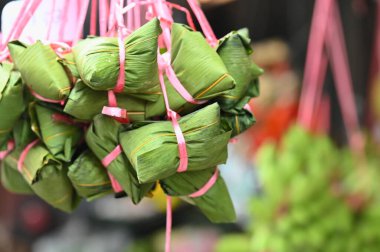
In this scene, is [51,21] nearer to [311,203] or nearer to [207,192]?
[207,192]

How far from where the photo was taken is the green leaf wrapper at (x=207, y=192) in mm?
553

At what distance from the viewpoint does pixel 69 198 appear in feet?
1.98

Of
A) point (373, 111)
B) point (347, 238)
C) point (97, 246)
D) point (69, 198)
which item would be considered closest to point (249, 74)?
point (69, 198)

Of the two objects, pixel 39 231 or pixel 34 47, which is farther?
pixel 39 231

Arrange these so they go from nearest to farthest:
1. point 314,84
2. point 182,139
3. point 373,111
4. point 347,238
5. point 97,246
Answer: point 182,139, point 347,238, point 314,84, point 373,111, point 97,246

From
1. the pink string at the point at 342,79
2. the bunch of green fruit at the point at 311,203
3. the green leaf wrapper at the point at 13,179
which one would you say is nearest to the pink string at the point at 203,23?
the green leaf wrapper at the point at 13,179

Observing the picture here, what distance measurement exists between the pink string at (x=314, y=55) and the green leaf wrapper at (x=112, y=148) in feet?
2.23

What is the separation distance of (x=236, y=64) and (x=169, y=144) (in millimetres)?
113

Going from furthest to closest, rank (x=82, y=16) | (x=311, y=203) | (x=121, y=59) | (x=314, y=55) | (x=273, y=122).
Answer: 1. (x=273, y=122)
2. (x=314, y=55)
3. (x=311, y=203)
4. (x=82, y=16)
5. (x=121, y=59)

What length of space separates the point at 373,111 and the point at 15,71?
1090mm

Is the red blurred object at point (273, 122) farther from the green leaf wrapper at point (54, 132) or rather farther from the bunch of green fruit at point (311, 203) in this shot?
the green leaf wrapper at point (54, 132)

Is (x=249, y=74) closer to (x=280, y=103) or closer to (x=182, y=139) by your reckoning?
(x=182, y=139)

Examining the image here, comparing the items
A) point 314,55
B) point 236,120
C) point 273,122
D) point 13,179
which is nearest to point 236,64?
point 236,120

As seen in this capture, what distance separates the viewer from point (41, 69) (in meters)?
0.52
